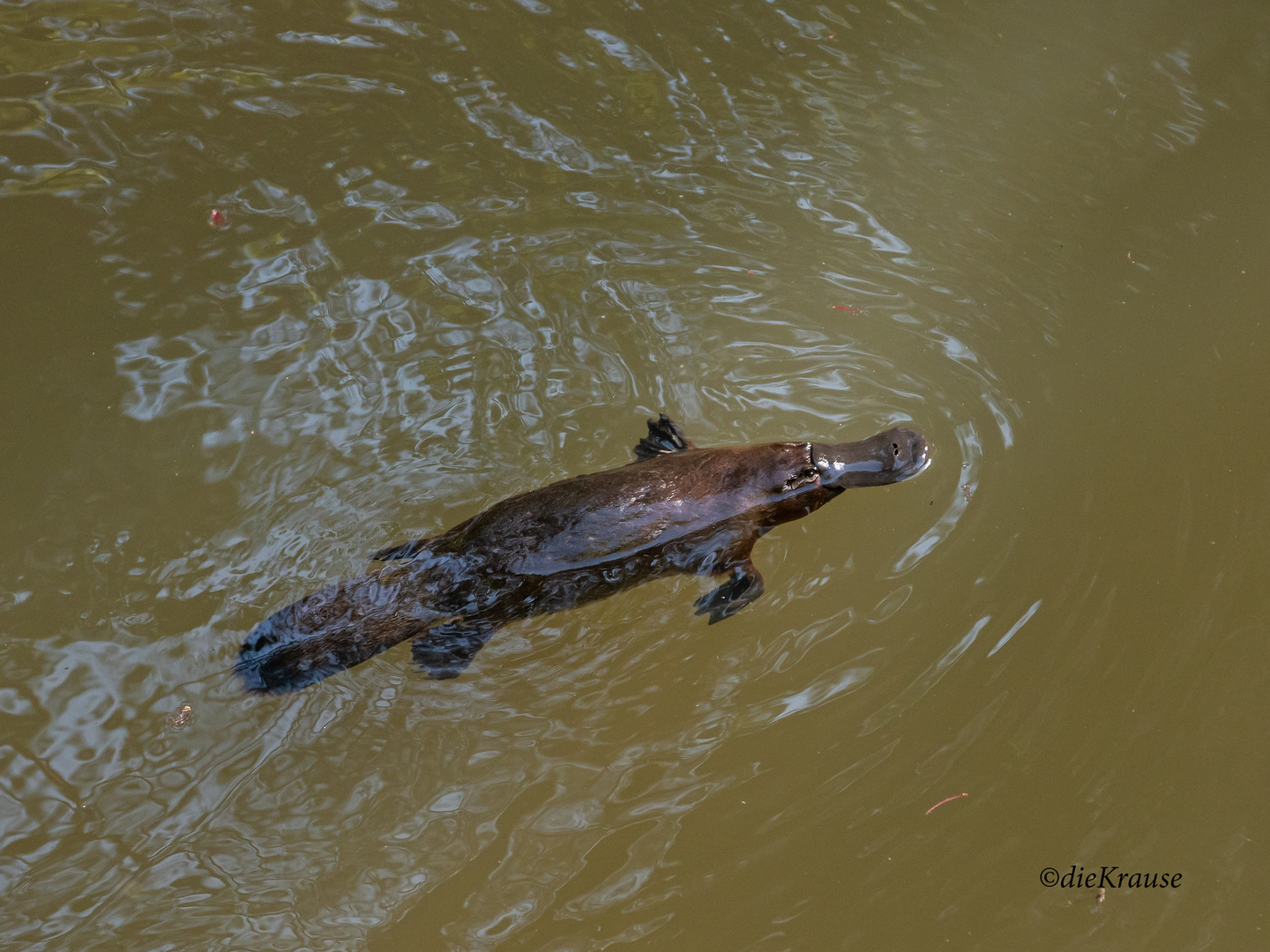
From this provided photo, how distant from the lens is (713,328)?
3.88 m

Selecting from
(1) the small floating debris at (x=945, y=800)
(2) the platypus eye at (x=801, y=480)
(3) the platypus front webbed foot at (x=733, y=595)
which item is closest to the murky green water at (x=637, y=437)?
(1) the small floating debris at (x=945, y=800)

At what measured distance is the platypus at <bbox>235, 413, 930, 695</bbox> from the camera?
2922mm

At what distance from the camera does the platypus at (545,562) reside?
292cm

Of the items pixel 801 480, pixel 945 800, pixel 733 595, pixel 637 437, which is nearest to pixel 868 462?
pixel 801 480

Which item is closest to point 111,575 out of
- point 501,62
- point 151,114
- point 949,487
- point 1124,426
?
point 151,114

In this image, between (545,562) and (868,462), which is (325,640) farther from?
(868,462)

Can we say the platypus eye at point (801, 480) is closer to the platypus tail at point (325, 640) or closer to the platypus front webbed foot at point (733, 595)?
the platypus front webbed foot at point (733, 595)

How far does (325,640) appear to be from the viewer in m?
3.13

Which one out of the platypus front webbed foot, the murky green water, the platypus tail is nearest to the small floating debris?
the murky green water

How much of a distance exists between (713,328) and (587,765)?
188cm

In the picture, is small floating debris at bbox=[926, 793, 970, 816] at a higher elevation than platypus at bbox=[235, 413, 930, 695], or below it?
below

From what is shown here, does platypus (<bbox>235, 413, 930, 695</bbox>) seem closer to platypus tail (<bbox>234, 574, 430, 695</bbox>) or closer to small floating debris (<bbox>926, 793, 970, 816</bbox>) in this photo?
platypus tail (<bbox>234, 574, 430, 695</bbox>)

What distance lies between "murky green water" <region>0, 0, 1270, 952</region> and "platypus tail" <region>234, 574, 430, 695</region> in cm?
8

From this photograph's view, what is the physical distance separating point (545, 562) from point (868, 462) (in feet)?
4.72
